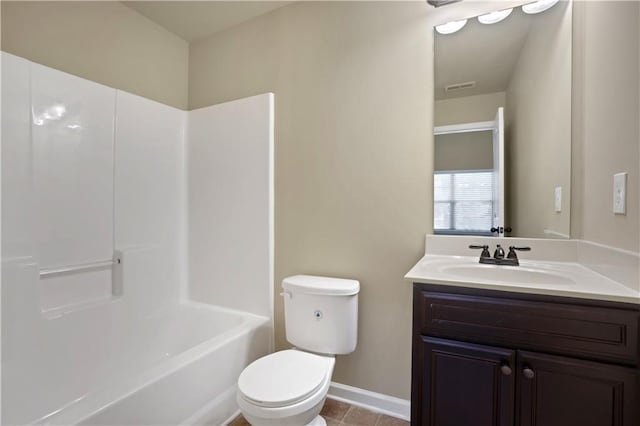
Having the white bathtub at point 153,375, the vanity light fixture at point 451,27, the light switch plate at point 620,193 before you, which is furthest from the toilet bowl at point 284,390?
the vanity light fixture at point 451,27

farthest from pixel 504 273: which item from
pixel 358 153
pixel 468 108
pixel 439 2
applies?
pixel 439 2

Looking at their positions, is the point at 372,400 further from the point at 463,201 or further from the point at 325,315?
the point at 463,201

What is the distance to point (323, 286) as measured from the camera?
1.69 m

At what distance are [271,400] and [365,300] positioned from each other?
0.79 meters

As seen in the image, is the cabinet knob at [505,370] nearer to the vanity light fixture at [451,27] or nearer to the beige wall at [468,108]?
the beige wall at [468,108]

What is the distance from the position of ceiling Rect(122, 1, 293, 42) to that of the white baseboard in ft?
8.29

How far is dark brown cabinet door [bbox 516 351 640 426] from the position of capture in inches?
34.8

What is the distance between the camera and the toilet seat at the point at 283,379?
48.1 inches

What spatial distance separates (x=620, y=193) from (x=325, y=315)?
134 centimetres

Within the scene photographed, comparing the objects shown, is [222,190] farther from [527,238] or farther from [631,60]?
[631,60]

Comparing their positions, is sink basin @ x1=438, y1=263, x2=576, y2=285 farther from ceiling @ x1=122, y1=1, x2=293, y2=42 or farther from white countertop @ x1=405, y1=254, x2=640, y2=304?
ceiling @ x1=122, y1=1, x2=293, y2=42

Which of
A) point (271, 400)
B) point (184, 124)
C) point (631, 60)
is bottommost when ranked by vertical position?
point (271, 400)

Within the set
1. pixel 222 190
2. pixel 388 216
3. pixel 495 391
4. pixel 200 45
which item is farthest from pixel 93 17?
pixel 495 391

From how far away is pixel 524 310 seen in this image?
1.00 m
